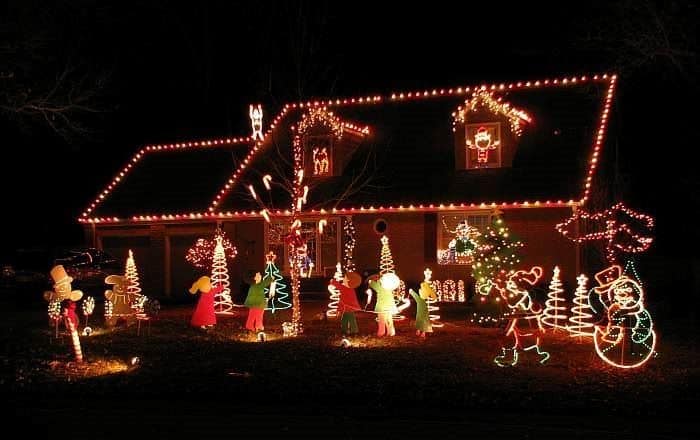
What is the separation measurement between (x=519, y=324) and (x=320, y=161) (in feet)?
28.8

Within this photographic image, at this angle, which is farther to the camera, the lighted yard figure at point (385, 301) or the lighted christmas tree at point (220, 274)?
the lighted christmas tree at point (220, 274)

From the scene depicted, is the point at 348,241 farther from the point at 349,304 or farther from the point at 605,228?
the point at 349,304

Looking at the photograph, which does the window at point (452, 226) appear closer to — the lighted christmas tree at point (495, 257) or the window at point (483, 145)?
the window at point (483, 145)

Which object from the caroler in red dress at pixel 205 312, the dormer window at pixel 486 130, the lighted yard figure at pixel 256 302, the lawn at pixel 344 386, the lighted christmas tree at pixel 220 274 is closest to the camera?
the lawn at pixel 344 386

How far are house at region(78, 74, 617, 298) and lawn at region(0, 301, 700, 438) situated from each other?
240 inches

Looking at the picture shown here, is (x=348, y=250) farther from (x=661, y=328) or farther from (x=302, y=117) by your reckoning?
(x=661, y=328)

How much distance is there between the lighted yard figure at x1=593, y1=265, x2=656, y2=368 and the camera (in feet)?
37.1

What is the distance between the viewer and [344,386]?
10.2 m

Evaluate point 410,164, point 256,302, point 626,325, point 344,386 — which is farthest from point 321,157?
point 344,386

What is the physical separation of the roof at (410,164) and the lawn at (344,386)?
20.9 ft

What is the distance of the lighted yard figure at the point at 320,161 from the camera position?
22.8 m

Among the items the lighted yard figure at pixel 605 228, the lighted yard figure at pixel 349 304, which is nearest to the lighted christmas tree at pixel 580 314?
the lighted yard figure at pixel 605 228

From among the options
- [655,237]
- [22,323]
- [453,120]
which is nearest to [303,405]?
[22,323]

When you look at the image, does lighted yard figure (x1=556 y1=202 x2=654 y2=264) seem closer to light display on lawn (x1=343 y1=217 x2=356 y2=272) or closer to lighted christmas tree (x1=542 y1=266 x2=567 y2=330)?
lighted christmas tree (x1=542 y1=266 x2=567 y2=330)
